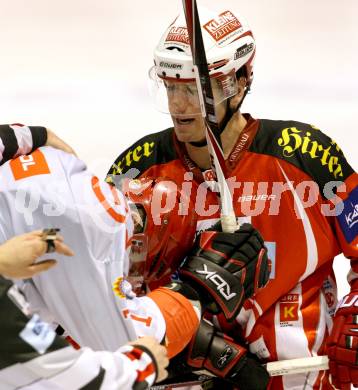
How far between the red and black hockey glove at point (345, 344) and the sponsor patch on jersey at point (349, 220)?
0.17 m

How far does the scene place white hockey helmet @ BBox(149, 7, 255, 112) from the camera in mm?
2947

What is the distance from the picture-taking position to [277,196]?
2.95m

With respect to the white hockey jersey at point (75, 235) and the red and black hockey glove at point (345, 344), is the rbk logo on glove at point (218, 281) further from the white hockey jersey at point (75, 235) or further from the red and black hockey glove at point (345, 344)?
the red and black hockey glove at point (345, 344)

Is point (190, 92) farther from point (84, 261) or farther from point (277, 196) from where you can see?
point (84, 261)

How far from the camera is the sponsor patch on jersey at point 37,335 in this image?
1.97 m

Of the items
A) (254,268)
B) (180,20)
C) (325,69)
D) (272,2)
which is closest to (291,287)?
(254,268)

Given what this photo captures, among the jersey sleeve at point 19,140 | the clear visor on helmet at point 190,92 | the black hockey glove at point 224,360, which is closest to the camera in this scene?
the jersey sleeve at point 19,140

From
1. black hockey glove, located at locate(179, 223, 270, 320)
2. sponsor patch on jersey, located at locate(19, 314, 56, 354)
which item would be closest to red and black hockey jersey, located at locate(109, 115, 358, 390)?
black hockey glove, located at locate(179, 223, 270, 320)

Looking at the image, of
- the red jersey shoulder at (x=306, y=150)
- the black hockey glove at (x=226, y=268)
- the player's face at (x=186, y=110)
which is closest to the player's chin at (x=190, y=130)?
the player's face at (x=186, y=110)

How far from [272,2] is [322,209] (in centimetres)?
271

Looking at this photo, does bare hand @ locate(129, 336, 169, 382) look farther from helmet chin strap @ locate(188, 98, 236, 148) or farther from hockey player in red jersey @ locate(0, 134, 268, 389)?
helmet chin strap @ locate(188, 98, 236, 148)

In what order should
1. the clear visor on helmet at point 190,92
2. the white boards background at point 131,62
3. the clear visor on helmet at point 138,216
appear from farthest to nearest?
1. the white boards background at point 131,62
2. the clear visor on helmet at point 190,92
3. the clear visor on helmet at point 138,216

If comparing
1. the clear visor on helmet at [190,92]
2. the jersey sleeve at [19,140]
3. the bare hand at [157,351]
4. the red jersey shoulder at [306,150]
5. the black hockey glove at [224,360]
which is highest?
the jersey sleeve at [19,140]

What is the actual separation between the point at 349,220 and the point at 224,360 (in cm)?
55
